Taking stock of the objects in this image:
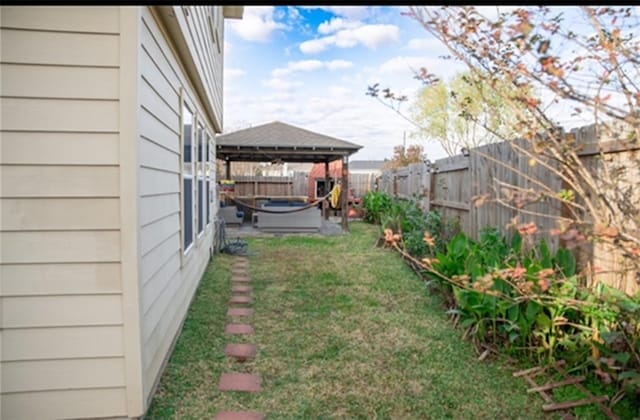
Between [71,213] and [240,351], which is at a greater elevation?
[71,213]

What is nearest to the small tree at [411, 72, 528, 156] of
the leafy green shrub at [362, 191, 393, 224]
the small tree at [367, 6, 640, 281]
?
the small tree at [367, 6, 640, 281]

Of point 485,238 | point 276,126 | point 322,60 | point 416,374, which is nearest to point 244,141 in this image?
point 276,126

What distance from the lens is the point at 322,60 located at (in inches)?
297

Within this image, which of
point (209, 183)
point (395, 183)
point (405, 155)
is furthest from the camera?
point (405, 155)

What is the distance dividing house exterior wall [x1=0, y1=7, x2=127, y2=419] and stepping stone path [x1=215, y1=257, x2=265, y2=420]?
68 cm

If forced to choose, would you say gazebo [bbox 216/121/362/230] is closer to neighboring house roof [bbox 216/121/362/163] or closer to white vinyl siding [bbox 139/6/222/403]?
neighboring house roof [bbox 216/121/362/163]

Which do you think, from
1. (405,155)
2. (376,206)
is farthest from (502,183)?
(405,155)

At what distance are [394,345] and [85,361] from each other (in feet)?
6.53

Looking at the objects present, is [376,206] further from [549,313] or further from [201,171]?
[549,313]

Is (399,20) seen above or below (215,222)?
above

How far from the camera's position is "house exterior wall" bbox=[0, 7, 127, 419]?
1808 millimetres

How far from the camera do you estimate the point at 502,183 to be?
5.78 feet

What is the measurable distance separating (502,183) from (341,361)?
163cm

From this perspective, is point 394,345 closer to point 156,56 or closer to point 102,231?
point 102,231
